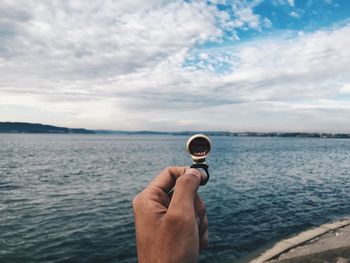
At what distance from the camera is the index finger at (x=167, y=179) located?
2662mm

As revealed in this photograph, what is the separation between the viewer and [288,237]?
21.3m

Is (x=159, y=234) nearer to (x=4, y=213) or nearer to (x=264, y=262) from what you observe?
(x=264, y=262)

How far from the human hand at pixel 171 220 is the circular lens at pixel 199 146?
29 cm

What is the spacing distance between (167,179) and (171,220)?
0.41m

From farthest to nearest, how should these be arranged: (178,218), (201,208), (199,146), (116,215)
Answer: (116,215), (199,146), (201,208), (178,218)

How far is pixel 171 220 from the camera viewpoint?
7.72 ft

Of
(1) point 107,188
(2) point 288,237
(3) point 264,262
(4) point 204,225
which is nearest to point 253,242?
(2) point 288,237

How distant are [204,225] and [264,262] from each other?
1453 cm

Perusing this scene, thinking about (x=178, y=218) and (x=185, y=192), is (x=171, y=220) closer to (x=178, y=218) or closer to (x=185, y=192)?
(x=178, y=218)

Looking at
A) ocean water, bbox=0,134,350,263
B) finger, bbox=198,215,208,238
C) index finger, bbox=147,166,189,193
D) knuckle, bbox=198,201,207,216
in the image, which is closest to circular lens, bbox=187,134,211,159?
index finger, bbox=147,166,189,193

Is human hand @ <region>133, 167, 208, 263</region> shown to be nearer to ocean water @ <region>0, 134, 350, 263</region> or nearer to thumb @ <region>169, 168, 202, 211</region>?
thumb @ <region>169, 168, 202, 211</region>

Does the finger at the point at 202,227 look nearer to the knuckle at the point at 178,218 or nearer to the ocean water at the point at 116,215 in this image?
the knuckle at the point at 178,218

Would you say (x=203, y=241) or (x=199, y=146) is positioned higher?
(x=199, y=146)

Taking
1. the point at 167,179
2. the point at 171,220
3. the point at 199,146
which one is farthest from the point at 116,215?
the point at 171,220
